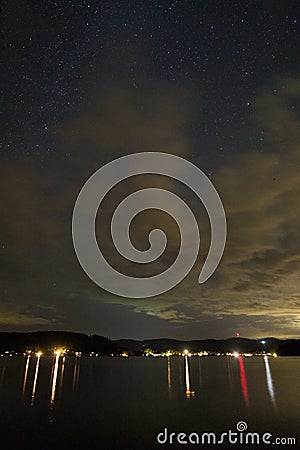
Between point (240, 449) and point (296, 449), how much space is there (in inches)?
132

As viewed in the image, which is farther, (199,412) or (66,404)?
(66,404)

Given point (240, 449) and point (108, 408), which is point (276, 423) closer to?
point (240, 449)

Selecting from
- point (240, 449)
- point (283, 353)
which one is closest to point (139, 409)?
point (240, 449)

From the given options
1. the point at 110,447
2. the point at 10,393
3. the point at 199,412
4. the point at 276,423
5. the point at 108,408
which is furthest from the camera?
the point at 10,393

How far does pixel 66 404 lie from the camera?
4897 cm

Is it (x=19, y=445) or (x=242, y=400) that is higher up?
(x=242, y=400)

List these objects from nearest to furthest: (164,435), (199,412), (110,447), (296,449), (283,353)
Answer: (296,449), (110,447), (164,435), (199,412), (283,353)

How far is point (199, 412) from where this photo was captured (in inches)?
1649

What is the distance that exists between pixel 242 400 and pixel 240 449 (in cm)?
2822

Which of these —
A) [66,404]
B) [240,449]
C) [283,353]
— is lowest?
[240,449]

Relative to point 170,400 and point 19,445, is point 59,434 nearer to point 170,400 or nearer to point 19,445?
point 19,445

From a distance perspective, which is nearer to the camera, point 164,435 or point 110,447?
point 110,447

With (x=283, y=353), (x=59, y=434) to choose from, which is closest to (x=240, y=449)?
(x=59, y=434)

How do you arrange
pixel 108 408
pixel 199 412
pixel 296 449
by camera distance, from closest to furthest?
pixel 296 449 → pixel 199 412 → pixel 108 408
